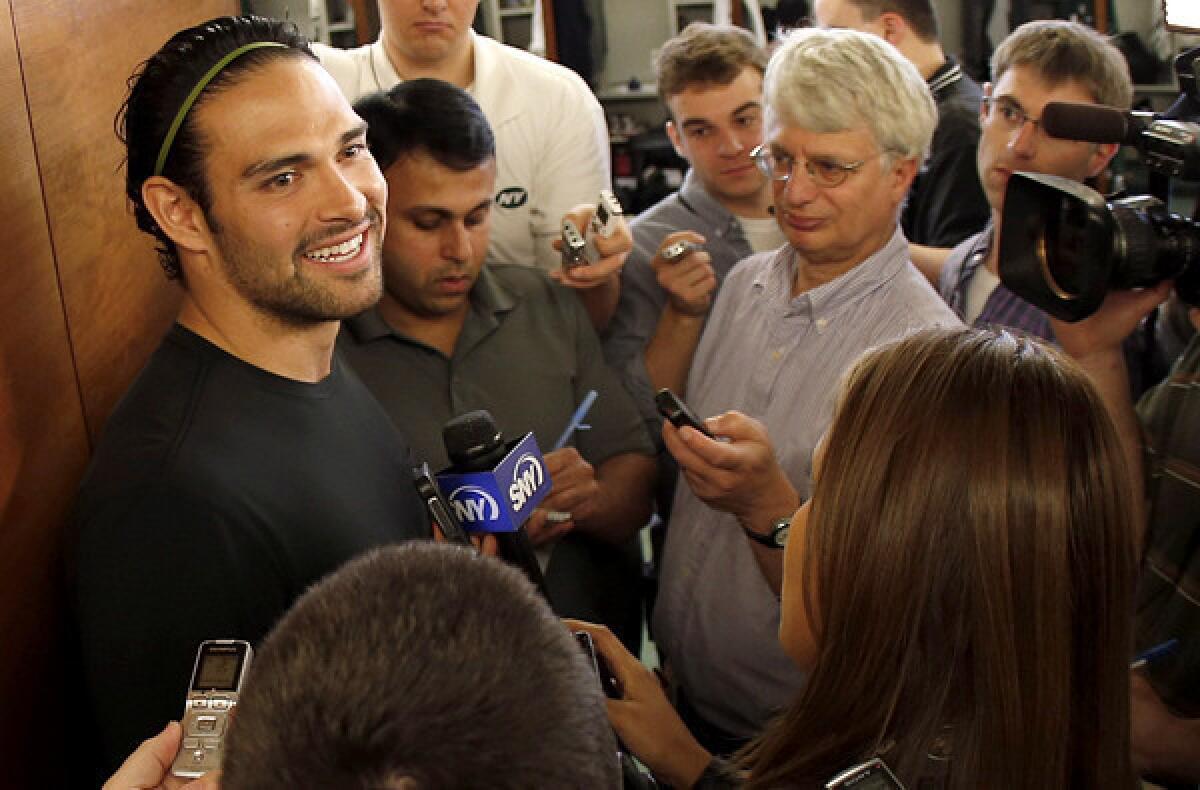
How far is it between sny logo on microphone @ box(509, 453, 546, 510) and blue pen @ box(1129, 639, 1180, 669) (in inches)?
31.0

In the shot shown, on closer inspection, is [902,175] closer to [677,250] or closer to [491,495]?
[677,250]

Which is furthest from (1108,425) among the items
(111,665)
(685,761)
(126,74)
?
(126,74)

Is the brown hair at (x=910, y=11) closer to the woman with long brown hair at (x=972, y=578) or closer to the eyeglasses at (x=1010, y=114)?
the eyeglasses at (x=1010, y=114)

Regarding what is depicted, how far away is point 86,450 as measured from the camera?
4.90ft

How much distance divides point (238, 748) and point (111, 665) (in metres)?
0.62

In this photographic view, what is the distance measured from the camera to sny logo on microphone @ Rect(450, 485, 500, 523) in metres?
1.30

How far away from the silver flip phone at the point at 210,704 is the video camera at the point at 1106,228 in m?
1.11

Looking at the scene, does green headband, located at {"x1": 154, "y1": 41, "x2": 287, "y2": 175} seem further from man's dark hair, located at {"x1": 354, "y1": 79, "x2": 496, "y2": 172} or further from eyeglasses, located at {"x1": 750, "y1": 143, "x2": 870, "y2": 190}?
eyeglasses, located at {"x1": 750, "y1": 143, "x2": 870, "y2": 190}

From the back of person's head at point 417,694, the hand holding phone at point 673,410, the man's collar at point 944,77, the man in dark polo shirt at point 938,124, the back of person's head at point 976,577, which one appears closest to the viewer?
the back of person's head at point 417,694

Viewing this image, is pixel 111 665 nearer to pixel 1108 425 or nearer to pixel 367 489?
pixel 367 489

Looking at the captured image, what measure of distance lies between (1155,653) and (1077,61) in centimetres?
117

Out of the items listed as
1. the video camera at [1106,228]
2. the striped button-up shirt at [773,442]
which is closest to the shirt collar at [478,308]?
the striped button-up shirt at [773,442]

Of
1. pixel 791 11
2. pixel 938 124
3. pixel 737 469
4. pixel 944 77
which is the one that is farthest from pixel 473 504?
Result: pixel 791 11

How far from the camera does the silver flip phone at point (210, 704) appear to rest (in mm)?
858
